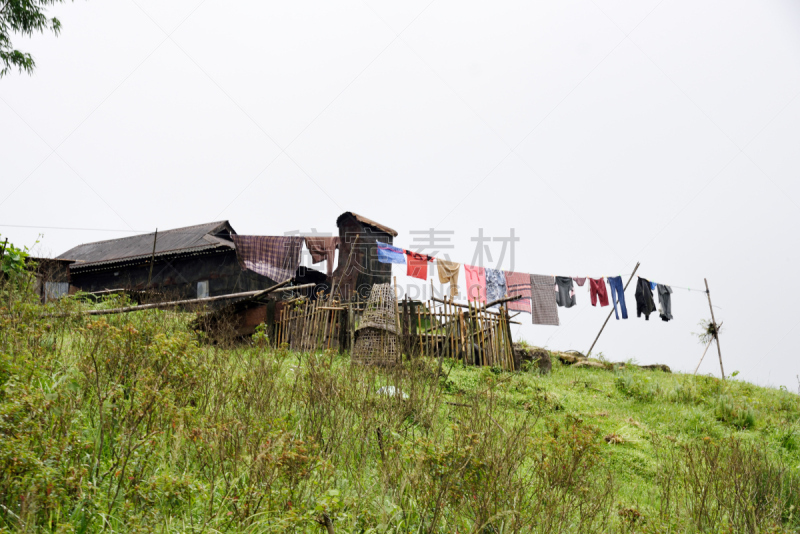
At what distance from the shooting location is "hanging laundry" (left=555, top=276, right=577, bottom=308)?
13.5 m

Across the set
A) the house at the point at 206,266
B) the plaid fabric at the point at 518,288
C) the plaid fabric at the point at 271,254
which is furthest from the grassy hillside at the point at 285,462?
the house at the point at 206,266

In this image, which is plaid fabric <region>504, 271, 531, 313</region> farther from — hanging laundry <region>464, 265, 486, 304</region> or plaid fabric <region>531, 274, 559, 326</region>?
hanging laundry <region>464, 265, 486, 304</region>

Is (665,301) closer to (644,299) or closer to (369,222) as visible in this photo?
(644,299)

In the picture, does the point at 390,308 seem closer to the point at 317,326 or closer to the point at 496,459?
the point at 317,326

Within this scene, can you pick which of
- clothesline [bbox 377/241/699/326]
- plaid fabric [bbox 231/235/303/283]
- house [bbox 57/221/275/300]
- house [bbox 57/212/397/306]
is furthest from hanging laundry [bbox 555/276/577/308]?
house [bbox 57/221/275/300]

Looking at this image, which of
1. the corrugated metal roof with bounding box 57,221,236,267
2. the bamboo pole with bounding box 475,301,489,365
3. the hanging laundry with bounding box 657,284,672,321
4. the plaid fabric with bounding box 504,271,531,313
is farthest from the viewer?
the corrugated metal roof with bounding box 57,221,236,267

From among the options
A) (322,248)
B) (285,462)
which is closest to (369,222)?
(322,248)

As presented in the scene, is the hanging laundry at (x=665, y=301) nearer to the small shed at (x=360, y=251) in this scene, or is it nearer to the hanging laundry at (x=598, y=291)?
the hanging laundry at (x=598, y=291)

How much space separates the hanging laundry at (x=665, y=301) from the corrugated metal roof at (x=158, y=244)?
48.9 ft

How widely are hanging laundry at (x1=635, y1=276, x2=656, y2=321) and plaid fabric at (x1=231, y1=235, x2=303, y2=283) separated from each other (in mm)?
9902

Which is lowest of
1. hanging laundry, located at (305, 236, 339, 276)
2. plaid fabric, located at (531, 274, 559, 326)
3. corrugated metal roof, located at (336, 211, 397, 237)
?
plaid fabric, located at (531, 274, 559, 326)

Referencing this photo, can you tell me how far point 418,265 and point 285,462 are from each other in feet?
32.4

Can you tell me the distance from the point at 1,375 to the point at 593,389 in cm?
902

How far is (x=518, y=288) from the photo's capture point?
43.0ft
